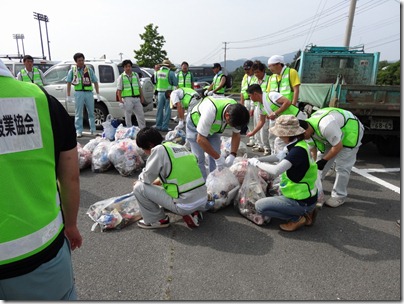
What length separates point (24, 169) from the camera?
1.05 m

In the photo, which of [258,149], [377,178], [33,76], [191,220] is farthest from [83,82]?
[377,178]

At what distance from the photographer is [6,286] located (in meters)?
1.07

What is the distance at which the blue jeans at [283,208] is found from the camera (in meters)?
2.92

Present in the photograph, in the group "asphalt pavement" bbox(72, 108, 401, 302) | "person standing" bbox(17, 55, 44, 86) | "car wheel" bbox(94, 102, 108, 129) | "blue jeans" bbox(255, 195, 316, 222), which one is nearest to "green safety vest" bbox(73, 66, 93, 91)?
"car wheel" bbox(94, 102, 108, 129)

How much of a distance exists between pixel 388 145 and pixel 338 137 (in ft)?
10.0

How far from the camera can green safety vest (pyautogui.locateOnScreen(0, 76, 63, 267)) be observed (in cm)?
102

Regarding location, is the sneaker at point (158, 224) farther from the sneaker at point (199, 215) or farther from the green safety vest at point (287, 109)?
the green safety vest at point (287, 109)

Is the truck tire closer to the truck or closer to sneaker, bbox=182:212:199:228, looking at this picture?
the truck

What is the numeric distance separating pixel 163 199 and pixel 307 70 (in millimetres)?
5898

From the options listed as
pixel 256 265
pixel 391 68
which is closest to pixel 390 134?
pixel 256 265

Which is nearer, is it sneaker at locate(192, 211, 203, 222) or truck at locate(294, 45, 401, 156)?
sneaker at locate(192, 211, 203, 222)

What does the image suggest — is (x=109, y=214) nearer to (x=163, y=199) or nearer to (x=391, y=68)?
(x=163, y=199)

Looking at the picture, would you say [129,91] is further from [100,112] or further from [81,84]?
[100,112]

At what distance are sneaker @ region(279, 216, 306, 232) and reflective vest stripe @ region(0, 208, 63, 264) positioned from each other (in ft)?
7.76
